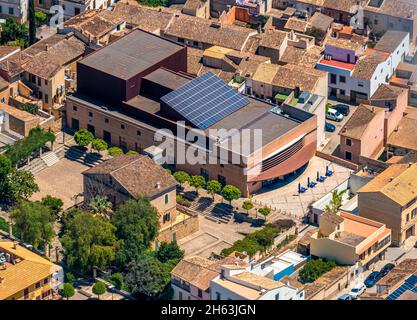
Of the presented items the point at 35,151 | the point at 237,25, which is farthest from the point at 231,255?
the point at 237,25

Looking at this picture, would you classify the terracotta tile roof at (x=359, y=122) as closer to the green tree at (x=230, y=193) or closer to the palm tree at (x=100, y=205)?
the green tree at (x=230, y=193)

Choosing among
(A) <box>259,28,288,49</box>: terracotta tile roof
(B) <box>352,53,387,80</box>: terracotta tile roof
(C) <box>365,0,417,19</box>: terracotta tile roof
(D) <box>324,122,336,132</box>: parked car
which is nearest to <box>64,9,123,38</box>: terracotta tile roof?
(A) <box>259,28,288,49</box>: terracotta tile roof

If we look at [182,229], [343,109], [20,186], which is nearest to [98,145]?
[20,186]

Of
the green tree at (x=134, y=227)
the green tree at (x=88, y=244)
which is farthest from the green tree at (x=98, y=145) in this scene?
the green tree at (x=88, y=244)

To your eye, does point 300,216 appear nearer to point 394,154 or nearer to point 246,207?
point 246,207

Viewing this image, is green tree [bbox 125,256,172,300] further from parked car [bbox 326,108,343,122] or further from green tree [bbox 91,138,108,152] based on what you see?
parked car [bbox 326,108,343,122]

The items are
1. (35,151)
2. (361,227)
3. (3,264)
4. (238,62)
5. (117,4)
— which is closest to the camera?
(3,264)
